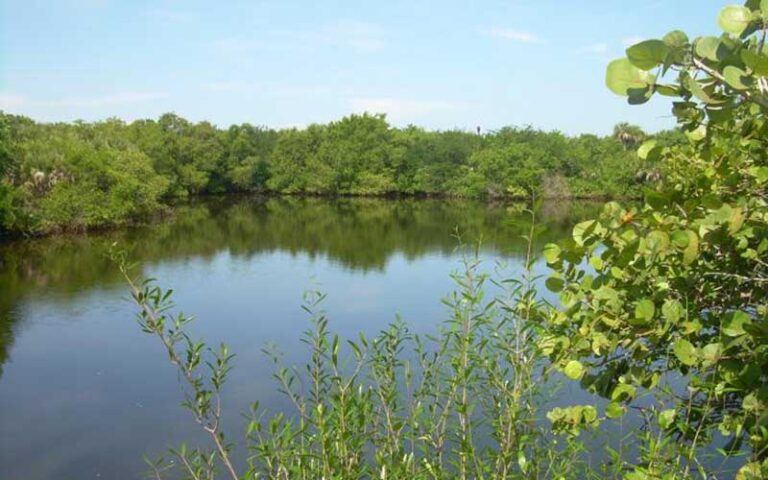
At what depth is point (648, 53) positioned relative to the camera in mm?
1256

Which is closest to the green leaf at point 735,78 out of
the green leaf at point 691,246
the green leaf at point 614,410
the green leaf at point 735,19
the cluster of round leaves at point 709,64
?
the cluster of round leaves at point 709,64

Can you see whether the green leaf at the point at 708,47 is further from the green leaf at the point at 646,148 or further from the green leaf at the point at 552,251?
the green leaf at the point at 552,251

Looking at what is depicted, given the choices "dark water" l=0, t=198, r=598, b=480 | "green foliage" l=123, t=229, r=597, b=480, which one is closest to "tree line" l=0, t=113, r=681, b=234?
"dark water" l=0, t=198, r=598, b=480

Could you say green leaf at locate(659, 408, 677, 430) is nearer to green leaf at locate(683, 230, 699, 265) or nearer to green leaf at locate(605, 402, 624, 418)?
green leaf at locate(605, 402, 624, 418)

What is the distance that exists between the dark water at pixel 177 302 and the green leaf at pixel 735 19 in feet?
3.06

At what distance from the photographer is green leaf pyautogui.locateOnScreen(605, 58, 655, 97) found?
4.48 feet

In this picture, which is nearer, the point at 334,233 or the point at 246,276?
the point at 246,276

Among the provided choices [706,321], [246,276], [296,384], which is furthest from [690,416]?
[246,276]

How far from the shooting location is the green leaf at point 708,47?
128cm

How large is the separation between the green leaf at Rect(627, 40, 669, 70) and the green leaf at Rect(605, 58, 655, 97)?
75mm

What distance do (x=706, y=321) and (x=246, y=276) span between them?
65.4ft

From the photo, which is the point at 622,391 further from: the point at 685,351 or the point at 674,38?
the point at 674,38

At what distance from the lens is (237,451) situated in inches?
355

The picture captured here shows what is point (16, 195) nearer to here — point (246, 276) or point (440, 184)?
point (246, 276)
